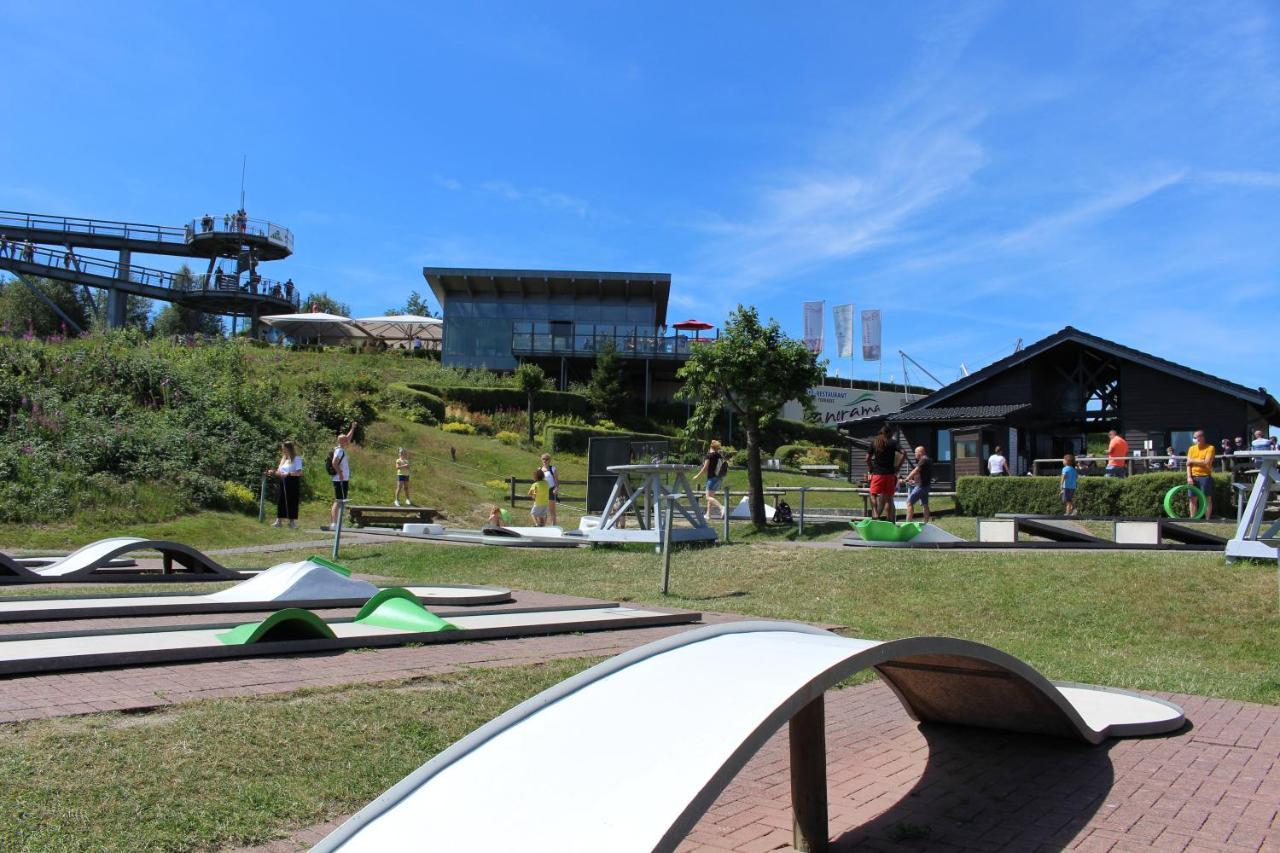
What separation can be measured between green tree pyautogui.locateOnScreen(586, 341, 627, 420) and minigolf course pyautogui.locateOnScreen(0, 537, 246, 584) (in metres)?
32.0

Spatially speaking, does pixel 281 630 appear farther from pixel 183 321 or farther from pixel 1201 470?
pixel 183 321

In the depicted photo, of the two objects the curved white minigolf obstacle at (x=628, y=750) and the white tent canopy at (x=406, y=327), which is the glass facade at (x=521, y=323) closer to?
the white tent canopy at (x=406, y=327)

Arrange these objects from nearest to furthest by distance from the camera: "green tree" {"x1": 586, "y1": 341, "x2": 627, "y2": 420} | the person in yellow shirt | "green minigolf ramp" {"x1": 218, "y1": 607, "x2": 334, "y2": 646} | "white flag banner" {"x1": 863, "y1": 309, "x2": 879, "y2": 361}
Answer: "green minigolf ramp" {"x1": 218, "y1": 607, "x2": 334, "y2": 646}
the person in yellow shirt
"green tree" {"x1": 586, "y1": 341, "x2": 627, "y2": 420}
"white flag banner" {"x1": 863, "y1": 309, "x2": 879, "y2": 361}

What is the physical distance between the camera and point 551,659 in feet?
23.6

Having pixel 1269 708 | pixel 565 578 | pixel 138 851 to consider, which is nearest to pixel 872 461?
pixel 565 578

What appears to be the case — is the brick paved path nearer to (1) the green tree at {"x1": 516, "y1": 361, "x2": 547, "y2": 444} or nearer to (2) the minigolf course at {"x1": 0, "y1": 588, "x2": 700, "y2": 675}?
(2) the minigolf course at {"x1": 0, "y1": 588, "x2": 700, "y2": 675}

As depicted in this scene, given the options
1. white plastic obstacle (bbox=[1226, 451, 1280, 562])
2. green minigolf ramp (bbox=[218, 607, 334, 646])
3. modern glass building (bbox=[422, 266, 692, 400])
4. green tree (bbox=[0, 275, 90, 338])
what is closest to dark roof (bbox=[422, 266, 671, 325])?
modern glass building (bbox=[422, 266, 692, 400])

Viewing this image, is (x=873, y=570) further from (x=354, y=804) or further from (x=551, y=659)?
(x=354, y=804)

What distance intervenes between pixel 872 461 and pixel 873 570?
4.28 meters

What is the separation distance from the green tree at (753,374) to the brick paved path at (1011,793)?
1400 centimetres

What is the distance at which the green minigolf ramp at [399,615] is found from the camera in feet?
26.2

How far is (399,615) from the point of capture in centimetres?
823

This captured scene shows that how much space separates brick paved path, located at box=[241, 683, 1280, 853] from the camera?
3.91 metres

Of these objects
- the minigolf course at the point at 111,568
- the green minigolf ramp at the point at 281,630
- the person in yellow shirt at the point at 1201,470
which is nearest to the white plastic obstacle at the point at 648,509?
the minigolf course at the point at 111,568
